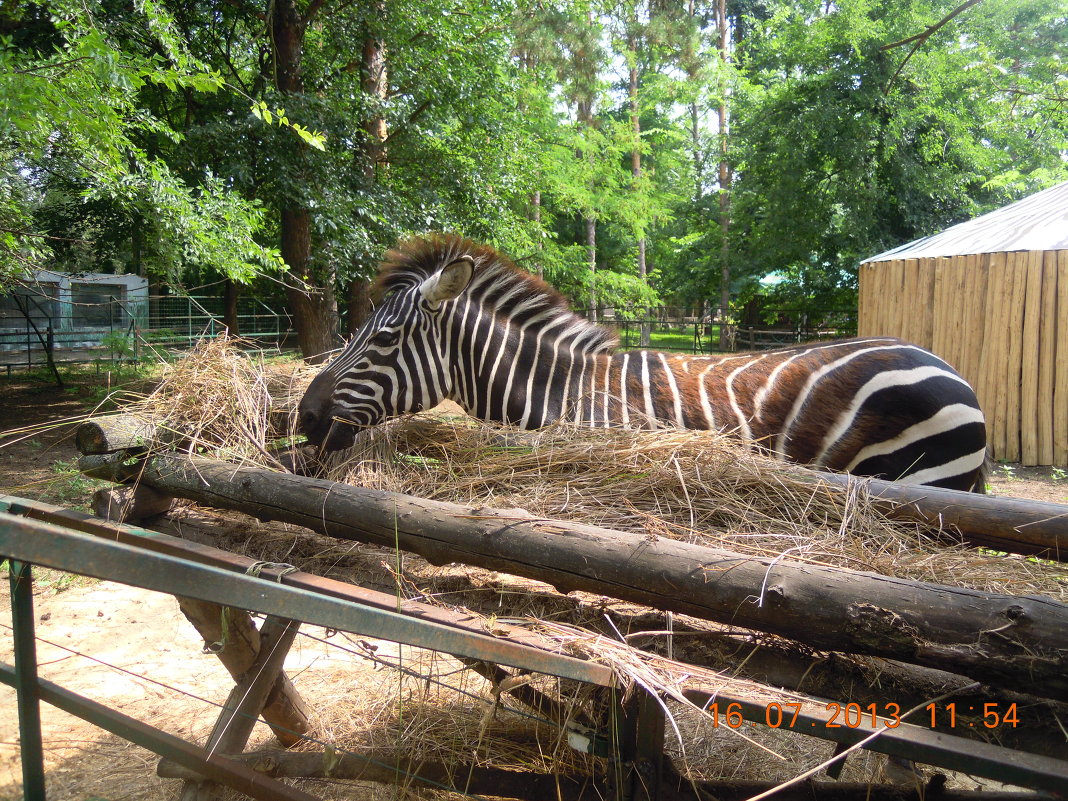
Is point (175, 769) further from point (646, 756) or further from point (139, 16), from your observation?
point (139, 16)

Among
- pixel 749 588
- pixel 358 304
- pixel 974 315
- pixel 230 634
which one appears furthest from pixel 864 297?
pixel 230 634

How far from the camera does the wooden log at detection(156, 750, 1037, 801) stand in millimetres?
1968

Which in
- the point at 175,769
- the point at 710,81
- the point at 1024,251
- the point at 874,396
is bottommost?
Result: the point at 175,769

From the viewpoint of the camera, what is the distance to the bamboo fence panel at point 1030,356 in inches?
340

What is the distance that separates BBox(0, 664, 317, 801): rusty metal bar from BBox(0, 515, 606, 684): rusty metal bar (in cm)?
102

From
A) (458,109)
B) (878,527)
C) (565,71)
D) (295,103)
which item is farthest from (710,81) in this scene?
(878,527)

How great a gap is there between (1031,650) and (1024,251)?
30.7 ft

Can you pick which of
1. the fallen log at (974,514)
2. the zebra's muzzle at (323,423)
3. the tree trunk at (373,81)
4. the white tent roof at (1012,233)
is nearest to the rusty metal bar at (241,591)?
the fallen log at (974,514)

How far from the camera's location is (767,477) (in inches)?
95.3

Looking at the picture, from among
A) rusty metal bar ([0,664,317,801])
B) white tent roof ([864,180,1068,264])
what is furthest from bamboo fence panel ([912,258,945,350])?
rusty metal bar ([0,664,317,801])

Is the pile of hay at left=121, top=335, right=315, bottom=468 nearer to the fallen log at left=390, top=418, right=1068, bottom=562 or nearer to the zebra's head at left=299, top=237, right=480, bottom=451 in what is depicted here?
the zebra's head at left=299, top=237, right=480, bottom=451

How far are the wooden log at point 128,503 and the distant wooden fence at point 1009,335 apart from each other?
10078 millimetres

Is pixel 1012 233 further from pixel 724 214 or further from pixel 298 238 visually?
pixel 724 214
